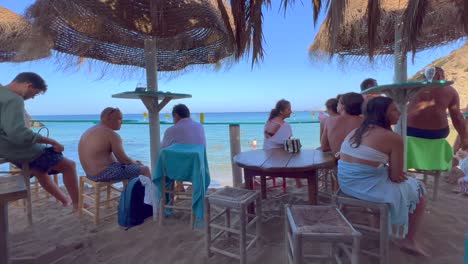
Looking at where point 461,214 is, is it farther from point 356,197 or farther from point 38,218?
point 38,218

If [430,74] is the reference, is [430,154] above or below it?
below

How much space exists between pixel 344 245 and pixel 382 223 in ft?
0.91

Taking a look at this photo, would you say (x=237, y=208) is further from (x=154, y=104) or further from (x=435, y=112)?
(x=435, y=112)

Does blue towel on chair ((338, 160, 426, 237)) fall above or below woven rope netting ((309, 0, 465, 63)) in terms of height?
below

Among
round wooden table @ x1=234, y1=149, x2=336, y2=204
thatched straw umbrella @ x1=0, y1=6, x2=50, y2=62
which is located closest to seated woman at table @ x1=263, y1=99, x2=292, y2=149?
Result: round wooden table @ x1=234, y1=149, x2=336, y2=204

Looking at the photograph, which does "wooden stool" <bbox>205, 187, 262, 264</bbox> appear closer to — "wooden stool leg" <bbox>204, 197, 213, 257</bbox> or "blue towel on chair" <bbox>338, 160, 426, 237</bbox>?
"wooden stool leg" <bbox>204, 197, 213, 257</bbox>

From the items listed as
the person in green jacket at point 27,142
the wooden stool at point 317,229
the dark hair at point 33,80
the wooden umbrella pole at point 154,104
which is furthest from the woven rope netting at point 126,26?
the wooden stool at point 317,229

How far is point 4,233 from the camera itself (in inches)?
61.1

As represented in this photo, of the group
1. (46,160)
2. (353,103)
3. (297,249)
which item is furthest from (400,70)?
(46,160)

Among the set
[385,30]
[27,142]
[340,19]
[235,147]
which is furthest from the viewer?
[235,147]

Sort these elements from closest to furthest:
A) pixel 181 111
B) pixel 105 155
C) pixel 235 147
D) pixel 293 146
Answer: pixel 293 146
pixel 105 155
pixel 181 111
pixel 235 147

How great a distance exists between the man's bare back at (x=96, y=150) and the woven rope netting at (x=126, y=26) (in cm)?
93

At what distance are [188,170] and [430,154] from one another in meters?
2.56

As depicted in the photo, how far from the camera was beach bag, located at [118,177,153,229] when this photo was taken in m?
2.46
